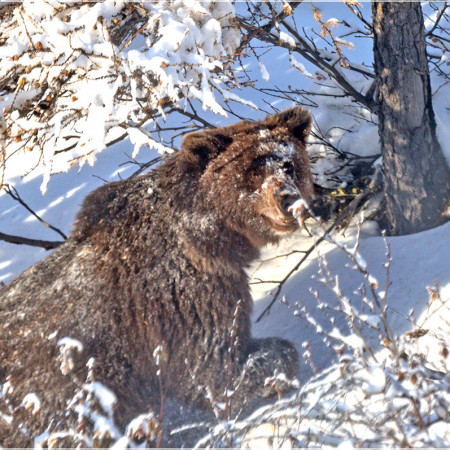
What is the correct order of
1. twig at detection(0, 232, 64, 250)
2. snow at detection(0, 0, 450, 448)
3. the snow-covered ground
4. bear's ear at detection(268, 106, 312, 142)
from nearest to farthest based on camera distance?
1. snow at detection(0, 0, 450, 448)
2. bear's ear at detection(268, 106, 312, 142)
3. the snow-covered ground
4. twig at detection(0, 232, 64, 250)

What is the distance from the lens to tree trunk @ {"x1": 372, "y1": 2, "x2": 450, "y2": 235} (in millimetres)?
4054

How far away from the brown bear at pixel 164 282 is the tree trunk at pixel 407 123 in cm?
98

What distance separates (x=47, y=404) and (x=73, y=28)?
2.41 metres

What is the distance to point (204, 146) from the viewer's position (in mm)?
3498

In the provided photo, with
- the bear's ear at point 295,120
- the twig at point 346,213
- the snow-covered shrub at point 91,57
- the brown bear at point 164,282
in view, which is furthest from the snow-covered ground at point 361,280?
the snow-covered shrub at point 91,57

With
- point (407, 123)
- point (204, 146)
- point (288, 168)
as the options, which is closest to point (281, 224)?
point (288, 168)

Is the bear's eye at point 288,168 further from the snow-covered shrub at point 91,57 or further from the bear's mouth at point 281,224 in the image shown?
→ the snow-covered shrub at point 91,57

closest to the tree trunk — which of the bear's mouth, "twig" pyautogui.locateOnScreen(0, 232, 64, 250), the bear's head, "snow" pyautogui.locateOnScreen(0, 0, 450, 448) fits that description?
"snow" pyautogui.locateOnScreen(0, 0, 450, 448)

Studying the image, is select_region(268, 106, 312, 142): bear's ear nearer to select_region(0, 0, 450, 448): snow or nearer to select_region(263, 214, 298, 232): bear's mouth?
select_region(0, 0, 450, 448): snow

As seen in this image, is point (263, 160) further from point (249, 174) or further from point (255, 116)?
point (255, 116)

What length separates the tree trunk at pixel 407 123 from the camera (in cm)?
405

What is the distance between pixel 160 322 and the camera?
3.52 meters

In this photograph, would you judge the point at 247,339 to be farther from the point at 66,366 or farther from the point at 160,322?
the point at 66,366

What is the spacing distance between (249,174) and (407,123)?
5.34 ft
